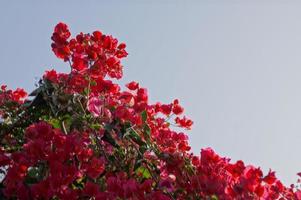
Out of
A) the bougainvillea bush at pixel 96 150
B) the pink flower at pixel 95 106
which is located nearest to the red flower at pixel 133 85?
the bougainvillea bush at pixel 96 150

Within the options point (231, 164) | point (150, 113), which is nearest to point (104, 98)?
point (150, 113)

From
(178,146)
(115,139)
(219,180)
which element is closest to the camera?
(219,180)

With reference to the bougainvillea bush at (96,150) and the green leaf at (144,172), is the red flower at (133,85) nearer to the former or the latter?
the bougainvillea bush at (96,150)

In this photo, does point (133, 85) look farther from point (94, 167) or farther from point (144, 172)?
point (94, 167)

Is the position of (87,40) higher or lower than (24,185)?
higher

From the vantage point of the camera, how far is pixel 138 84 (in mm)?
3592

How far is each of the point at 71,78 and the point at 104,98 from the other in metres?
0.26

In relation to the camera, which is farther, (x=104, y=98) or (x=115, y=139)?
(x=104, y=98)

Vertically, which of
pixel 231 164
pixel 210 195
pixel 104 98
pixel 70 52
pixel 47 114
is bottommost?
pixel 210 195

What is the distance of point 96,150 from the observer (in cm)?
289

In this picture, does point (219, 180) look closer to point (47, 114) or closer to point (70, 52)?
point (47, 114)

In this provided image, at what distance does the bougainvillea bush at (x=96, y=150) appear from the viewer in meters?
2.45

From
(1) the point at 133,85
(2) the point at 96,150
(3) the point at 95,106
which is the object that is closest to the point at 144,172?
(2) the point at 96,150

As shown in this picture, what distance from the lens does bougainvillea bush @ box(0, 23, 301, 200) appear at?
2449mm
